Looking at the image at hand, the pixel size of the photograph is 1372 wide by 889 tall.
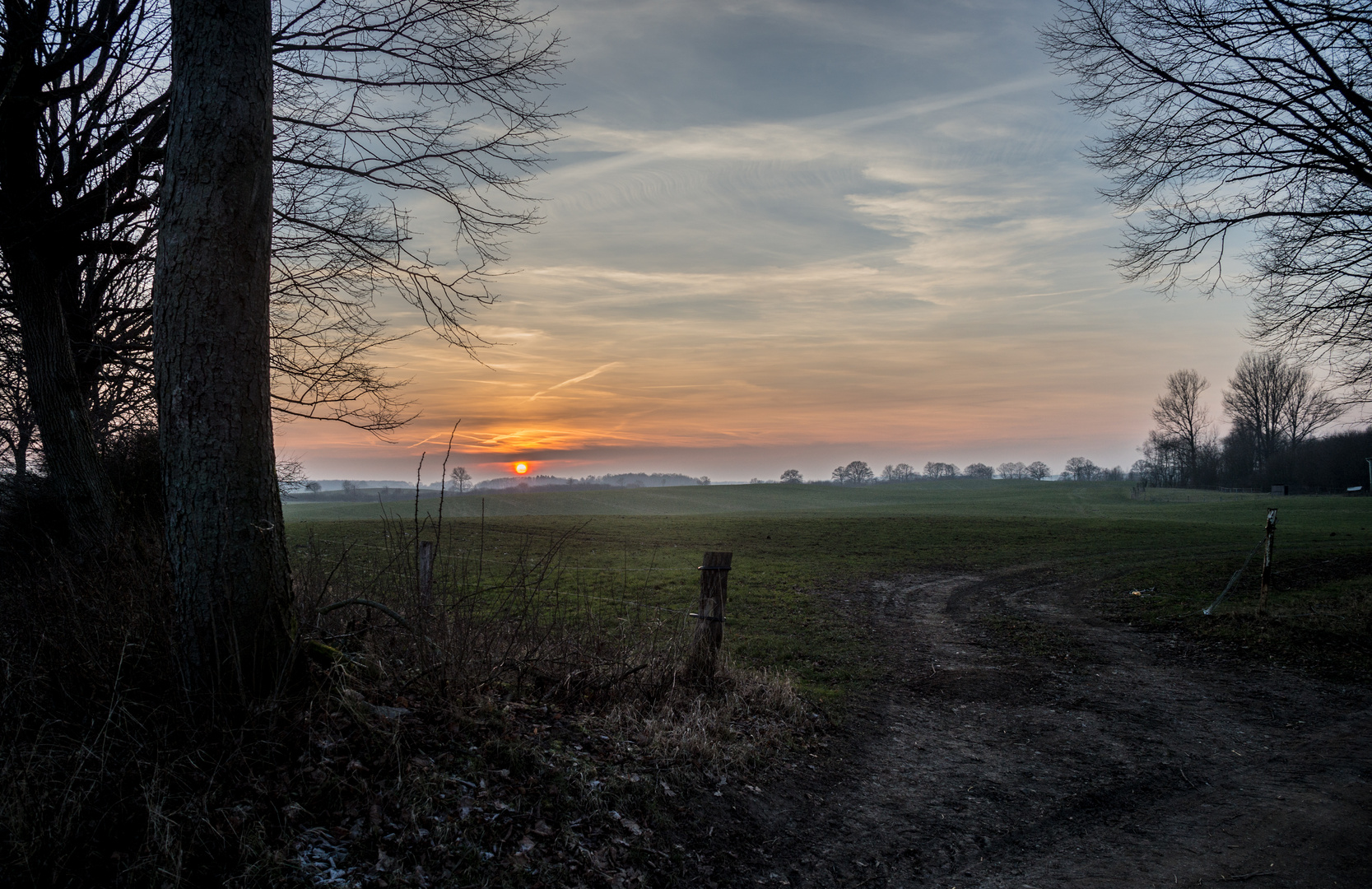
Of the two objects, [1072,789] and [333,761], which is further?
[1072,789]

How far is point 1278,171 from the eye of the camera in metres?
10.6

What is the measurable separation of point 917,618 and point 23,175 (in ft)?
49.0

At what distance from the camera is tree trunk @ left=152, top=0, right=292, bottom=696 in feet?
13.5

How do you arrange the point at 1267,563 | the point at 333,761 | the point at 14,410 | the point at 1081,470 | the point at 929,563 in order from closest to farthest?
1. the point at 333,761
2. the point at 1267,563
3. the point at 14,410
4. the point at 929,563
5. the point at 1081,470

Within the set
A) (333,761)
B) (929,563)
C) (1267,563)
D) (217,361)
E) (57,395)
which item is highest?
(57,395)

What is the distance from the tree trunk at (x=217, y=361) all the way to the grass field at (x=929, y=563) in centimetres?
146

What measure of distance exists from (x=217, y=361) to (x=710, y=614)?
4950 millimetres

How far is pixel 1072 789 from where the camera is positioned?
18.5 ft

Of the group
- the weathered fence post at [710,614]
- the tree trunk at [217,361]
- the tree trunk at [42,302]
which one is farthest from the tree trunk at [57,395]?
the weathered fence post at [710,614]

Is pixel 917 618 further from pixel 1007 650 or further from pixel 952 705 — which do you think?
pixel 952 705

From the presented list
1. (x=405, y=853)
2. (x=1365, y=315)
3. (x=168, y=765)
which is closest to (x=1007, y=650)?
(x=1365, y=315)

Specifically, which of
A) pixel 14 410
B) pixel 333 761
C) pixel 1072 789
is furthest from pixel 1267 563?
pixel 14 410

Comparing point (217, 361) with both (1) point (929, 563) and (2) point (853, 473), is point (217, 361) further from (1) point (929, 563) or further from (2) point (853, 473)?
(2) point (853, 473)

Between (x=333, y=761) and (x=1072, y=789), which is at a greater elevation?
(x=333, y=761)
